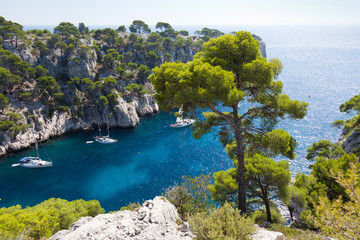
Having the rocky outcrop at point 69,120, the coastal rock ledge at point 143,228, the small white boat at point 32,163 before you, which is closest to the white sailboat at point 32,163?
the small white boat at point 32,163

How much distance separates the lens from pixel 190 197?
1380 cm

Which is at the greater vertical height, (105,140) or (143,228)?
(143,228)

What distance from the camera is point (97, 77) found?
66.2 m

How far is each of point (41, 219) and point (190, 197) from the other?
1173cm

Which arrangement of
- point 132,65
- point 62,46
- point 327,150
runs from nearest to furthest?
1. point 327,150
2. point 62,46
3. point 132,65

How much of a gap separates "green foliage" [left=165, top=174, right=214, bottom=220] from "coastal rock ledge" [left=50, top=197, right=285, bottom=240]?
67.2 inches

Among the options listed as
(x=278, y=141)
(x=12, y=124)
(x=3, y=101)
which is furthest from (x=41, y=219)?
(x=3, y=101)

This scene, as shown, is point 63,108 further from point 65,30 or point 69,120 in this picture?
point 65,30

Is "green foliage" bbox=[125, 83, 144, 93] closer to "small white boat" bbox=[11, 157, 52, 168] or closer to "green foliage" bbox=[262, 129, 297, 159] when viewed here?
"small white boat" bbox=[11, 157, 52, 168]

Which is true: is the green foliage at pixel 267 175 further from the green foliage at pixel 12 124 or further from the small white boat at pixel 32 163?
the green foliage at pixel 12 124

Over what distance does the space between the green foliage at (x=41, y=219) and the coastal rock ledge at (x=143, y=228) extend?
146 inches

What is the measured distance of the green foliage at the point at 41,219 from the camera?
42.1 feet

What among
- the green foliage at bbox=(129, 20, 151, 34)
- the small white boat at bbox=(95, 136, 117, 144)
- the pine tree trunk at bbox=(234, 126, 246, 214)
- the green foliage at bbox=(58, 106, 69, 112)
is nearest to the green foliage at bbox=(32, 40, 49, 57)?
the green foliage at bbox=(58, 106, 69, 112)

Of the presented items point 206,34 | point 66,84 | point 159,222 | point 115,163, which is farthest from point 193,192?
point 206,34
